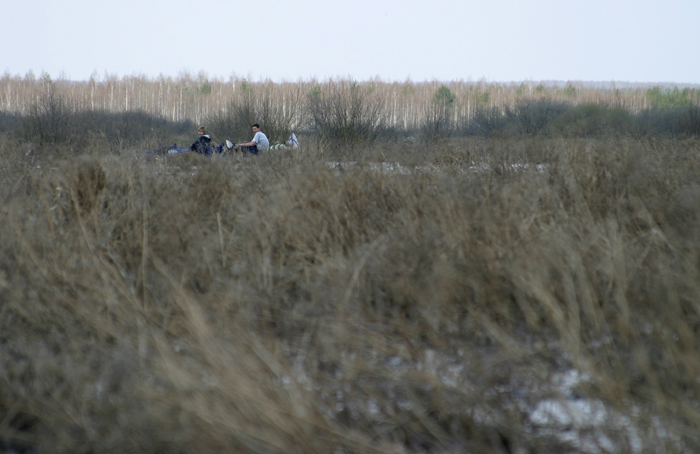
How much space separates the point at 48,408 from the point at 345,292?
4.46ft

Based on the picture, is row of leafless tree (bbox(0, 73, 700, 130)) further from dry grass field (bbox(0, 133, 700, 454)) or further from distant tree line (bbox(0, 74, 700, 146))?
dry grass field (bbox(0, 133, 700, 454))

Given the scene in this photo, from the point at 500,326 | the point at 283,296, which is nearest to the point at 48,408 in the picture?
the point at 283,296

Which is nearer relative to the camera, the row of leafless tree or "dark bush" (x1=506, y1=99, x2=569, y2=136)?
"dark bush" (x1=506, y1=99, x2=569, y2=136)

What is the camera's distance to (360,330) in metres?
2.35

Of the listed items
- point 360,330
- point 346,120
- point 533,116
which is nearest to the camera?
point 360,330

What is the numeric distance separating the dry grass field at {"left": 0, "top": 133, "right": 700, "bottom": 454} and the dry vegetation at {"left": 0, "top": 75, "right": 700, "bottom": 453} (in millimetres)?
12

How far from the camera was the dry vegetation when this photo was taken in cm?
168

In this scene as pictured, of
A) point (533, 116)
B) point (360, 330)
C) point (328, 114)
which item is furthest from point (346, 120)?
point (533, 116)

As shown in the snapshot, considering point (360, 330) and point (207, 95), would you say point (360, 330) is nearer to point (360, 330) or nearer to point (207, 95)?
point (360, 330)

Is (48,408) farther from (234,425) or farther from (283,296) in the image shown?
(283,296)

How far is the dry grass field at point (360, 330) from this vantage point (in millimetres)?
1682

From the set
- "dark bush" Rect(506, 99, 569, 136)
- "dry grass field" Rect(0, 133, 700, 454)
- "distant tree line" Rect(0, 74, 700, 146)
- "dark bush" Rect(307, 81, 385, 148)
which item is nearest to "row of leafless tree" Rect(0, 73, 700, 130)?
"distant tree line" Rect(0, 74, 700, 146)

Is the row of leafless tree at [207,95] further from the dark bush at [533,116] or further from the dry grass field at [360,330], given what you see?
the dry grass field at [360,330]

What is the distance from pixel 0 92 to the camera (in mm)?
53188
